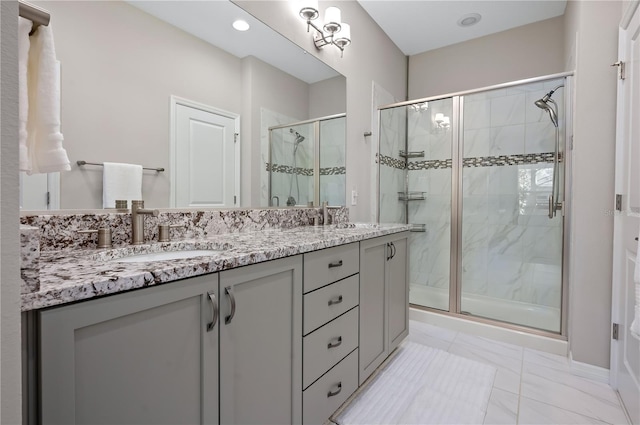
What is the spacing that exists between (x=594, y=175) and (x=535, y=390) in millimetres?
1250

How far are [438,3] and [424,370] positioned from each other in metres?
2.75

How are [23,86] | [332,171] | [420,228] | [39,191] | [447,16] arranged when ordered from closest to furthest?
[23,86]
[39,191]
[332,171]
[447,16]
[420,228]

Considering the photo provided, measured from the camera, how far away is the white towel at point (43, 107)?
2.43 feet

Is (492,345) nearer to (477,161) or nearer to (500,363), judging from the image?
(500,363)

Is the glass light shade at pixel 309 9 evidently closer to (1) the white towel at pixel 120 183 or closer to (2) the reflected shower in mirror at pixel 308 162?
(2) the reflected shower in mirror at pixel 308 162

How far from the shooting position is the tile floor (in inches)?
58.6

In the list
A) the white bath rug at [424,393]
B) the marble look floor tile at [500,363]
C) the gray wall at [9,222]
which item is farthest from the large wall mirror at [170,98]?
the marble look floor tile at [500,363]

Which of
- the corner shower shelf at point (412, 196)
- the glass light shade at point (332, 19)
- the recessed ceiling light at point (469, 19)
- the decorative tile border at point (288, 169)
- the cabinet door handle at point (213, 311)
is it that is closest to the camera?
the cabinet door handle at point (213, 311)

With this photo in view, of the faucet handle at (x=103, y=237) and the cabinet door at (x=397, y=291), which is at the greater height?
the faucet handle at (x=103, y=237)

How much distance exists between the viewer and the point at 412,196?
123 inches

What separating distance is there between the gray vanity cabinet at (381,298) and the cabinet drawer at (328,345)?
0.11 metres

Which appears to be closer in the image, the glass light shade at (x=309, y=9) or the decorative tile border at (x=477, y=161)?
the glass light shade at (x=309, y=9)

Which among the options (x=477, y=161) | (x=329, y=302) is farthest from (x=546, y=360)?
(x=329, y=302)

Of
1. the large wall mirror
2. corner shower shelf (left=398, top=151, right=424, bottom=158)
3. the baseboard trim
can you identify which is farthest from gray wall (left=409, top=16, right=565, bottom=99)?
the baseboard trim
